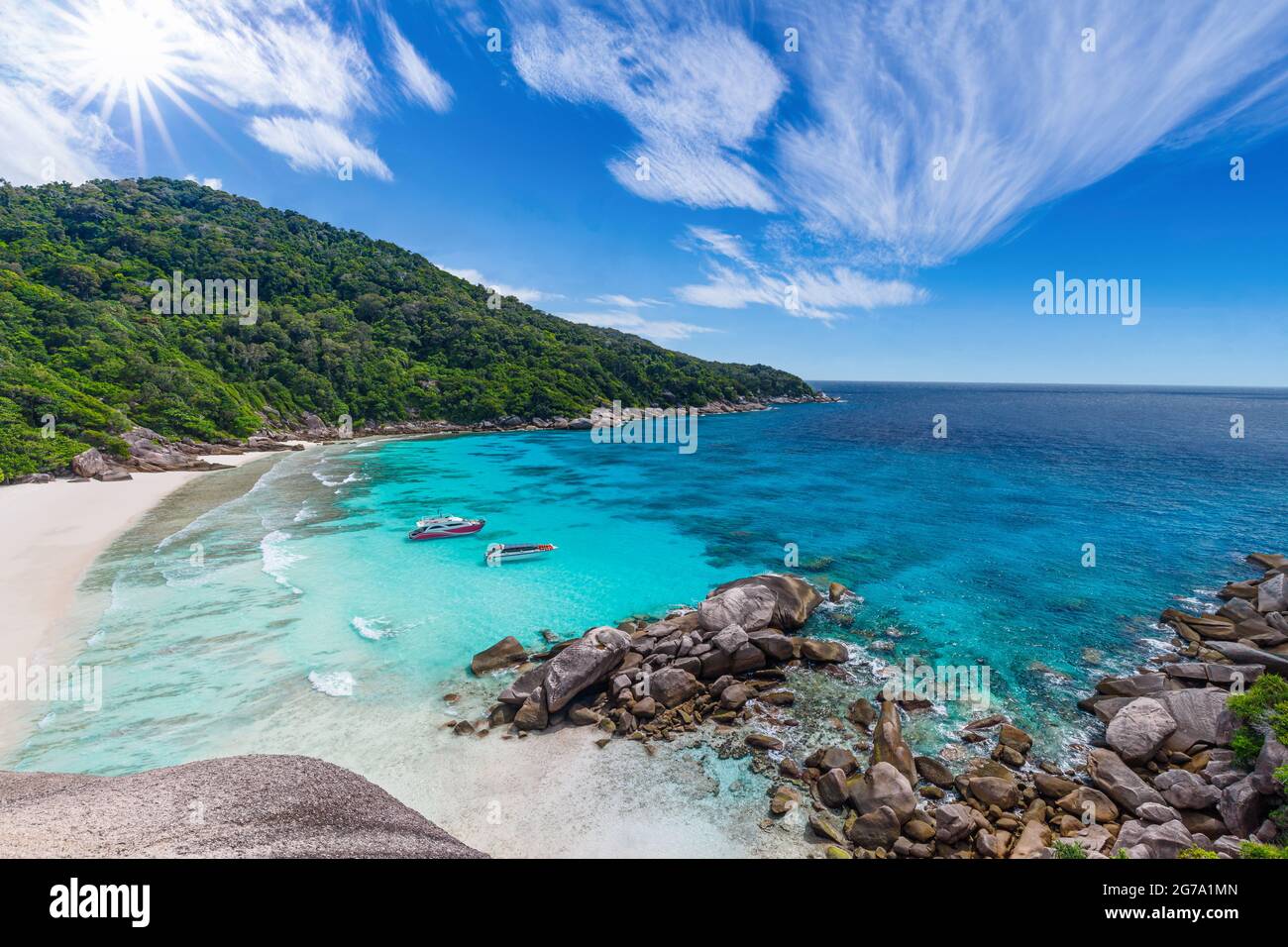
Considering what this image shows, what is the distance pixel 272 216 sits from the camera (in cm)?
13975

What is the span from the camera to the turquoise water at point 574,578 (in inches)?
597

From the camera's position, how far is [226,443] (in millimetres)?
61938

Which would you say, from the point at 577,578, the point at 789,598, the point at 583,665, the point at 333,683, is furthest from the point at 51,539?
the point at 789,598

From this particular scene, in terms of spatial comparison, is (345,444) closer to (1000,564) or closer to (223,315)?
(223,315)

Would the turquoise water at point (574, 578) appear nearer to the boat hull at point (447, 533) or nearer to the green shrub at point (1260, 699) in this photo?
the boat hull at point (447, 533)

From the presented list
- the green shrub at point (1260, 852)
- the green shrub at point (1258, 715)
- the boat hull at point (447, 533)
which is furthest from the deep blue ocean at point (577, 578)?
the green shrub at point (1260, 852)

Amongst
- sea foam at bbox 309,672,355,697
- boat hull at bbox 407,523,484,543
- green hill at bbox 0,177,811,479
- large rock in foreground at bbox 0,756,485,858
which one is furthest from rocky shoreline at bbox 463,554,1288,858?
green hill at bbox 0,177,811,479

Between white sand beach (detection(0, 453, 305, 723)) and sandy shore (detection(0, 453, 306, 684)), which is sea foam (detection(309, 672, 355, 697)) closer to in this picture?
white sand beach (detection(0, 453, 305, 723))

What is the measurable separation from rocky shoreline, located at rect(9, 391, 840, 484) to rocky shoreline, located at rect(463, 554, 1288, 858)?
48.4 meters

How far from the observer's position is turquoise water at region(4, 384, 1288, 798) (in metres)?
15.2

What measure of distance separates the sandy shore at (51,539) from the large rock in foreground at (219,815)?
9.50 metres
